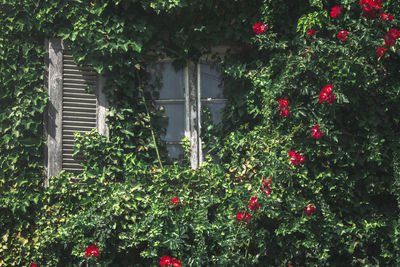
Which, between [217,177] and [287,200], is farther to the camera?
[217,177]

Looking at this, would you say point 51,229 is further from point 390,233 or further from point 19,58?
point 390,233

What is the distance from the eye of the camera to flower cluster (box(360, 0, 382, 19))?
4707 millimetres

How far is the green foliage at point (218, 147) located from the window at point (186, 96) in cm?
12

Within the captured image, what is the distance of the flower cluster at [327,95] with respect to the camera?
4.66 m

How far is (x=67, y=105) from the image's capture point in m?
5.55

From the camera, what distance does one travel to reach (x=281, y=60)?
530 cm

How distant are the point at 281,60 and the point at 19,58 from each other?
278 cm

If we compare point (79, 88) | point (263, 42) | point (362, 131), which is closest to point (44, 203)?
point (79, 88)

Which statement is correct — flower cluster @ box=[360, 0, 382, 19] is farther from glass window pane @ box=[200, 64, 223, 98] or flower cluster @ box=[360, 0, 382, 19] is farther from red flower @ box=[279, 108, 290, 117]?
glass window pane @ box=[200, 64, 223, 98]

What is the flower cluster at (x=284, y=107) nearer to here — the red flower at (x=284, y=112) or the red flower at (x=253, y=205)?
the red flower at (x=284, y=112)

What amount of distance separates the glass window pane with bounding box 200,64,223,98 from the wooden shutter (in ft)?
3.89

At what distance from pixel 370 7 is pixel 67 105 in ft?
10.6

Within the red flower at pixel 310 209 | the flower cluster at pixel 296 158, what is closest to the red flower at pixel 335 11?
the flower cluster at pixel 296 158

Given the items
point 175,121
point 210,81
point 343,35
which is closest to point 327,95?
point 343,35
